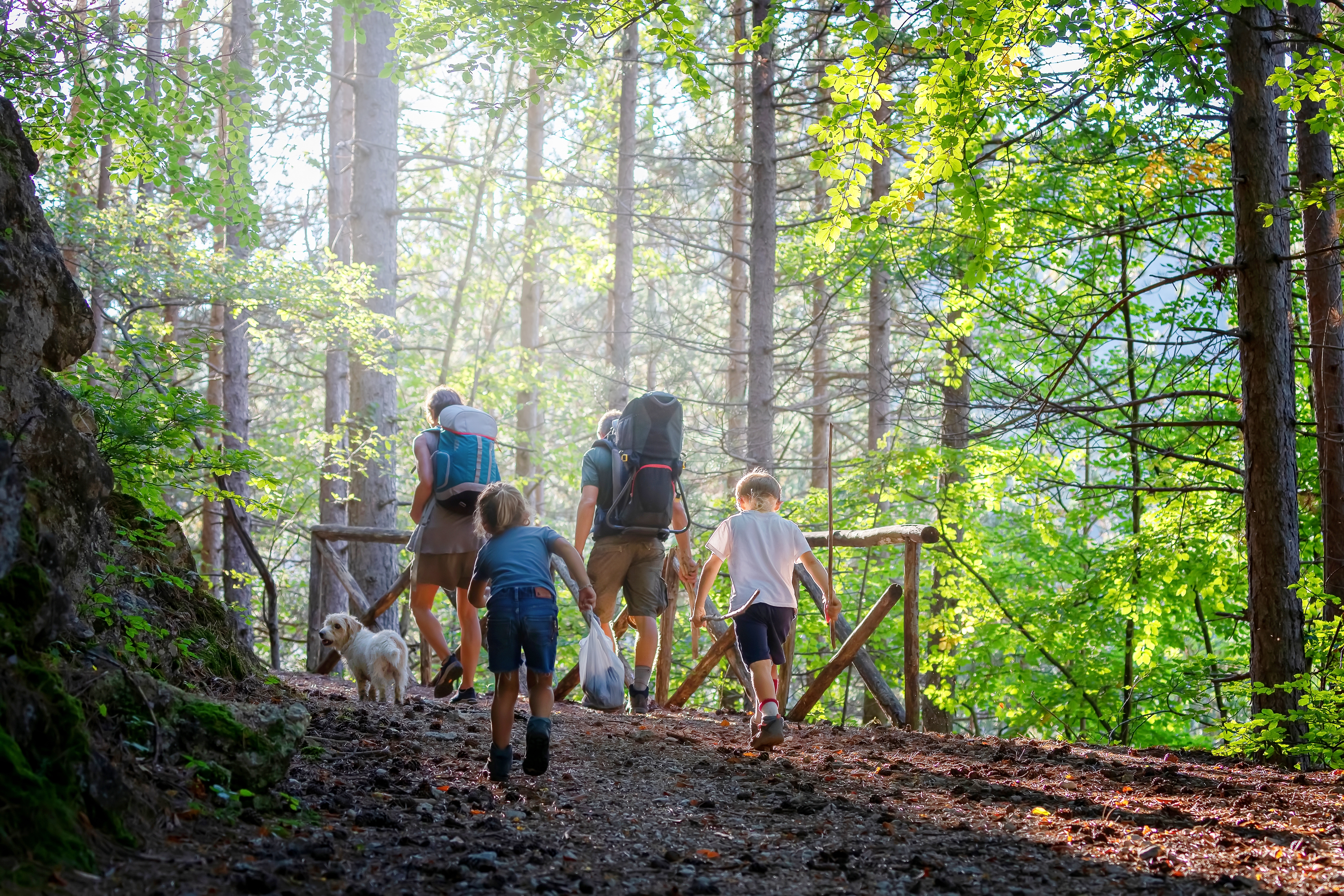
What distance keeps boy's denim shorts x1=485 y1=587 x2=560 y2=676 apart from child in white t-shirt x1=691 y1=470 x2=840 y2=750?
4.91ft

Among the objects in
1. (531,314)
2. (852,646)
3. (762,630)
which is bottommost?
(852,646)

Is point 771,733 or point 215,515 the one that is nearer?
point 771,733

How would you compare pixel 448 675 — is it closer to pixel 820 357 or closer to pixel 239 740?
pixel 239 740

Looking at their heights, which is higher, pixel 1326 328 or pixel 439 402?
pixel 1326 328

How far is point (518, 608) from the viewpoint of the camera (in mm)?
4586

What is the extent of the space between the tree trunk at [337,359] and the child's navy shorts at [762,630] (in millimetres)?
5533

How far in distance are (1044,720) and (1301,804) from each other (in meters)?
6.67

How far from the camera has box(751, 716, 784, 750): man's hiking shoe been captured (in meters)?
5.59

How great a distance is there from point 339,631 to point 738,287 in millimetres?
12154

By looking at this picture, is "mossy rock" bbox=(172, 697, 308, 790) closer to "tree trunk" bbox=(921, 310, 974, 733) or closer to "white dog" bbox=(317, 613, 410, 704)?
"white dog" bbox=(317, 613, 410, 704)

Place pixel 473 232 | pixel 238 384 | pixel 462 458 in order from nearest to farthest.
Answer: pixel 462 458 < pixel 238 384 < pixel 473 232

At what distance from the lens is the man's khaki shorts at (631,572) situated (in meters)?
6.82

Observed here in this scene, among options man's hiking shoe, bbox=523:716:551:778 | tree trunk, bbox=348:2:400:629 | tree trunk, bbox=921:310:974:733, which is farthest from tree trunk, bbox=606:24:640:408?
man's hiking shoe, bbox=523:716:551:778

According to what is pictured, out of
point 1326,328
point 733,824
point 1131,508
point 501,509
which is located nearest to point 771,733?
point 733,824
